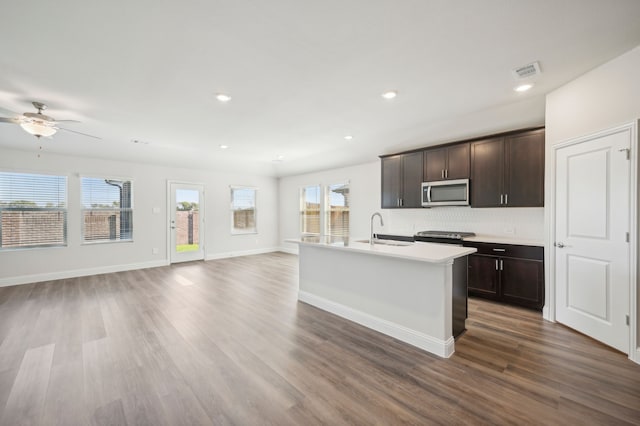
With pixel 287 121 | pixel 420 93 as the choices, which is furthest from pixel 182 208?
pixel 420 93

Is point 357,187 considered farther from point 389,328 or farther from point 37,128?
point 37,128

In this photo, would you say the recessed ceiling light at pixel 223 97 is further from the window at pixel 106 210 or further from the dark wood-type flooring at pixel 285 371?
the window at pixel 106 210

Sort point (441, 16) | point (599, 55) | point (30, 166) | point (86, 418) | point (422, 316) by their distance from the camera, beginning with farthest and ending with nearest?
1. point (30, 166)
2. point (422, 316)
3. point (599, 55)
4. point (441, 16)
5. point (86, 418)

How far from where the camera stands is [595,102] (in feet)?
8.69

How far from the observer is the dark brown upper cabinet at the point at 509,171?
3580 mm

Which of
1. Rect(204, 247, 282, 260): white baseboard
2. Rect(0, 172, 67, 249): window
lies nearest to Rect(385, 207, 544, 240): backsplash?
Rect(204, 247, 282, 260): white baseboard

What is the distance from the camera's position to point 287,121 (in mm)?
4059

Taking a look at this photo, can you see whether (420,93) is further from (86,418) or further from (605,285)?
(86,418)

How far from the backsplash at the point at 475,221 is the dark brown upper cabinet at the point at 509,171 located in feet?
1.40

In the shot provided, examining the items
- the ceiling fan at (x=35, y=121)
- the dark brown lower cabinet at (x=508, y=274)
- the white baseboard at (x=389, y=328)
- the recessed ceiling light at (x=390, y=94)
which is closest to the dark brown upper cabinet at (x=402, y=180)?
the dark brown lower cabinet at (x=508, y=274)

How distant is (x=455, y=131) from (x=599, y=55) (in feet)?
6.15

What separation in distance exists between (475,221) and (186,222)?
6.72m

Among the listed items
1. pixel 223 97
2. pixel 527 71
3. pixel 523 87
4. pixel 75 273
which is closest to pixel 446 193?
pixel 523 87

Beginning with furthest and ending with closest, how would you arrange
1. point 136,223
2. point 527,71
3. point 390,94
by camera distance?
point 136,223, point 390,94, point 527,71
